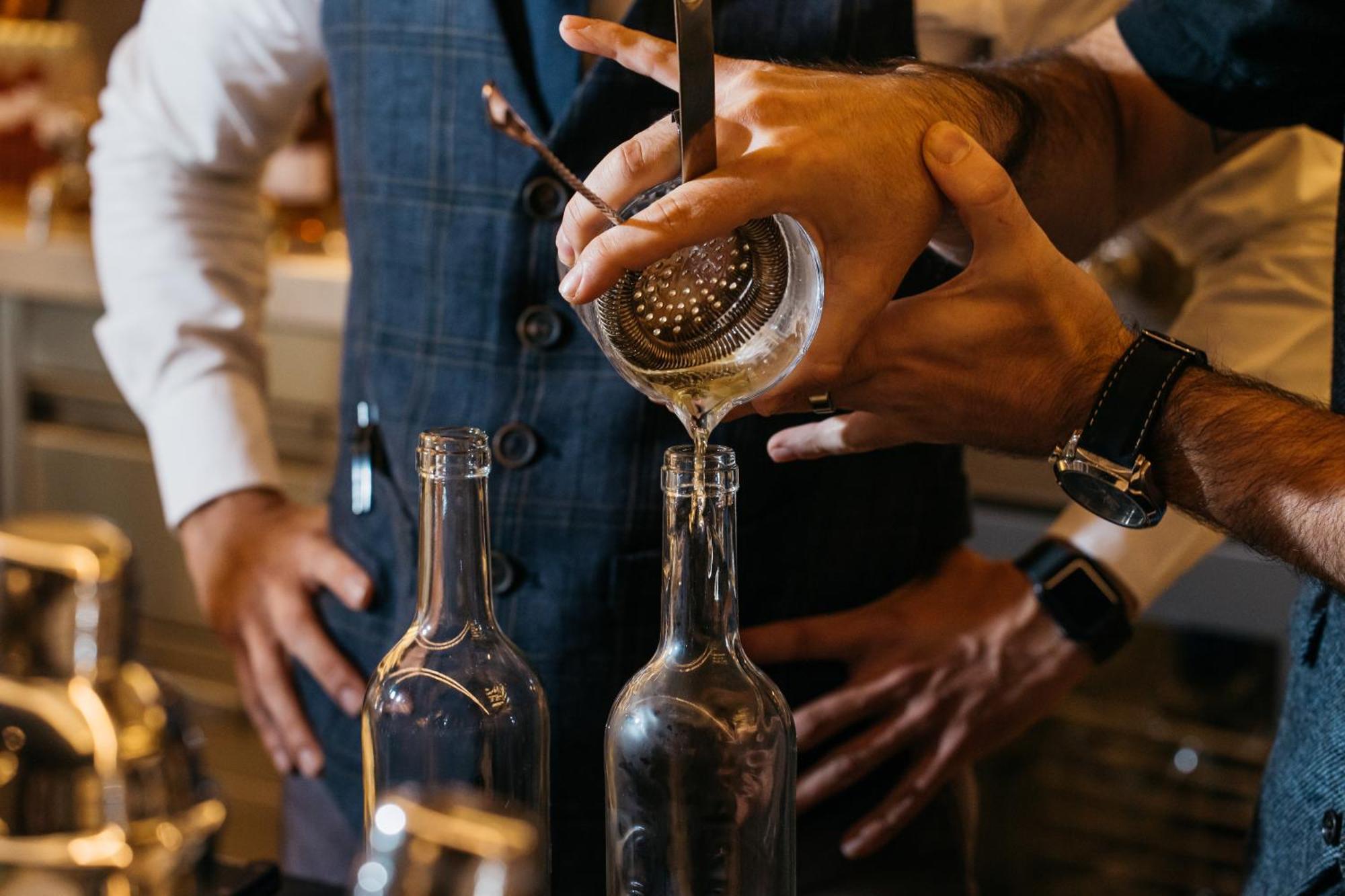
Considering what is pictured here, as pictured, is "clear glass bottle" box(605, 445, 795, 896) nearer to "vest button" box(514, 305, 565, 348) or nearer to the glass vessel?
the glass vessel

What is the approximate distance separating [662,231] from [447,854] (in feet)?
0.79

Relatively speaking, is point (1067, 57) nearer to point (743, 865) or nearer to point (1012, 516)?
point (743, 865)

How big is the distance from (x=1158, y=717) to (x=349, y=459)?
1102 millimetres

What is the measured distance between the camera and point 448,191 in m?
0.87

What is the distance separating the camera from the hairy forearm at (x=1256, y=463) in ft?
2.08

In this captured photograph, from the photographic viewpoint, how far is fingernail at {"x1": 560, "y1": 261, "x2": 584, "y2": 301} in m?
0.50

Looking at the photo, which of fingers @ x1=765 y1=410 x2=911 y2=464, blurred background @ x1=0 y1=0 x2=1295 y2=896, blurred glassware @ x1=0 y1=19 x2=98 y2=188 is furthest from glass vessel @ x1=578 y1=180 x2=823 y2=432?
blurred glassware @ x1=0 y1=19 x2=98 y2=188

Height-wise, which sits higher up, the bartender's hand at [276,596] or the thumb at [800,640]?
the thumb at [800,640]

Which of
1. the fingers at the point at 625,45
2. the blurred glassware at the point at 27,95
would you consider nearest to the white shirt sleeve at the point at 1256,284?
the fingers at the point at 625,45

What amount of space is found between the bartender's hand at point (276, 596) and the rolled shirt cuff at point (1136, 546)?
472mm

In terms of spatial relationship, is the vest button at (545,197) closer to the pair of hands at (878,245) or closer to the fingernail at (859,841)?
the pair of hands at (878,245)

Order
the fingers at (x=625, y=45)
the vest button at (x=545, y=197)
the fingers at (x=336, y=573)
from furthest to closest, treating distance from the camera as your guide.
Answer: the fingers at (x=336, y=573)
the vest button at (x=545, y=197)
the fingers at (x=625, y=45)

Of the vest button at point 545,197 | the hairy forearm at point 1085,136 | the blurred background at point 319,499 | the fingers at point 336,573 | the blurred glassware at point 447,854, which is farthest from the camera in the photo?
the blurred background at point 319,499

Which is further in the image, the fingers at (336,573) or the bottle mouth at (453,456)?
the fingers at (336,573)
